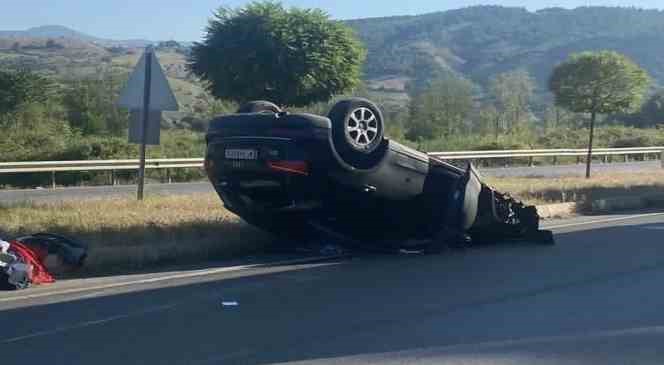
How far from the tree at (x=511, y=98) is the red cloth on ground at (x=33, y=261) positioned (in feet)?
169

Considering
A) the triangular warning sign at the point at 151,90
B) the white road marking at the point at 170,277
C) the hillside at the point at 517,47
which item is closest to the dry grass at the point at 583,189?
the triangular warning sign at the point at 151,90

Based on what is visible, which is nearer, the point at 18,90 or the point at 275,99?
the point at 275,99

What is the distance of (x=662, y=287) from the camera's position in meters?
10.0

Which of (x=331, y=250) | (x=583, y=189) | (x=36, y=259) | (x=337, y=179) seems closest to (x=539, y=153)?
(x=583, y=189)

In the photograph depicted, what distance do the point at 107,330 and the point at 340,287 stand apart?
110 inches

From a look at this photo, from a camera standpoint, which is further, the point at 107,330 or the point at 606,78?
the point at 606,78

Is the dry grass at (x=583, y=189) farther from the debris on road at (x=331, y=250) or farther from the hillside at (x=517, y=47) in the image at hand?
the hillside at (x=517, y=47)

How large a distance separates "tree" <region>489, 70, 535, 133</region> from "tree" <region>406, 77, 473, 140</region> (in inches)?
200

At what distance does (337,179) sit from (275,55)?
9808 millimetres

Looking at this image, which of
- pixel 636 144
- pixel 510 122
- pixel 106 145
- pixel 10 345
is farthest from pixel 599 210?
pixel 510 122

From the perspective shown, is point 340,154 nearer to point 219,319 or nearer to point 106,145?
point 219,319

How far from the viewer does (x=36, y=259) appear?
9594 millimetres

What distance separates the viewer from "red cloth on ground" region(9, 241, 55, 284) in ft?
30.2

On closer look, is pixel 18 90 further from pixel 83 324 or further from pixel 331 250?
pixel 83 324
